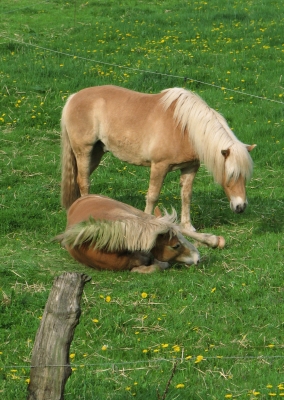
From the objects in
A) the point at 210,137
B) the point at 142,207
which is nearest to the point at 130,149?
the point at 142,207

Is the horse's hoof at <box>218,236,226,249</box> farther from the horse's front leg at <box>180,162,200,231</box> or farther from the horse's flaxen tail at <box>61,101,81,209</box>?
the horse's flaxen tail at <box>61,101,81,209</box>

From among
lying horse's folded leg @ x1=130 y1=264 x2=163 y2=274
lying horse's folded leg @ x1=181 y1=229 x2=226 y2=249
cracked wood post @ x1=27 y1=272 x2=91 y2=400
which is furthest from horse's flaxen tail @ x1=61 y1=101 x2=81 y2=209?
cracked wood post @ x1=27 y1=272 x2=91 y2=400

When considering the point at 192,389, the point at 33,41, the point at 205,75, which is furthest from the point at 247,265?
the point at 33,41

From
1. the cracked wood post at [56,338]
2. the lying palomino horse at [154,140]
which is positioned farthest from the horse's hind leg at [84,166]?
the cracked wood post at [56,338]

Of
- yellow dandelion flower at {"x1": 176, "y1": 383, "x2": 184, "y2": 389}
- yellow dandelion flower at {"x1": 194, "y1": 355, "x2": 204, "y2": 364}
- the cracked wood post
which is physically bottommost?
yellow dandelion flower at {"x1": 194, "y1": 355, "x2": 204, "y2": 364}

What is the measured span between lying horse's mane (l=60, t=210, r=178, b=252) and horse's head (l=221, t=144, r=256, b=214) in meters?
1.19

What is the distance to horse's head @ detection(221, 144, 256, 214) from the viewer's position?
8.55 metres

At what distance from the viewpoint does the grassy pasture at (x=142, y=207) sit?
5504 millimetres

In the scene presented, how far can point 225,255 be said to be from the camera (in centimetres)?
804

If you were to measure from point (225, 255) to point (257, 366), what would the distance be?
2.61 metres

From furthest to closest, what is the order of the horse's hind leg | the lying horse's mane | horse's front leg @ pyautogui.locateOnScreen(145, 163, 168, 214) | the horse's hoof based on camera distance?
the horse's hind leg, horse's front leg @ pyautogui.locateOnScreen(145, 163, 168, 214), the horse's hoof, the lying horse's mane

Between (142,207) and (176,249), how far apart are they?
234 centimetres

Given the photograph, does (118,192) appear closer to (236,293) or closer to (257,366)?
(236,293)

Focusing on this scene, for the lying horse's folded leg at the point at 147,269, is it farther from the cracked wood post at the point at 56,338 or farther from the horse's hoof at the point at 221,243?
the cracked wood post at the point at 56,338
